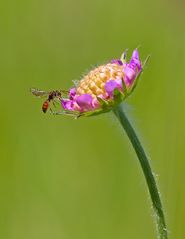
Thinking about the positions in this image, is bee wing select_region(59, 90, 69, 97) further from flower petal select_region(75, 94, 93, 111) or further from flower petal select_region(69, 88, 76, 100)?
flower petal select_region(75, 94, 93, 111)

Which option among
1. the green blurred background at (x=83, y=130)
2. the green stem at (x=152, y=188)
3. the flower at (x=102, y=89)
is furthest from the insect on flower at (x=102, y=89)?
the green blurred background at (x=83, y=130)

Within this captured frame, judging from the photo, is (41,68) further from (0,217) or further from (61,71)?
(0,217)

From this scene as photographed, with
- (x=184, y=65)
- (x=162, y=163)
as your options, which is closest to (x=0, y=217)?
(x=162, y=163)

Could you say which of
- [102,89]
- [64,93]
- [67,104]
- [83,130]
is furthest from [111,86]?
[83,130]

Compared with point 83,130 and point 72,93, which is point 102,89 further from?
point 83,130

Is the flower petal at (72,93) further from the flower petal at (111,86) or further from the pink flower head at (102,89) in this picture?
the flower petal at (111,86)

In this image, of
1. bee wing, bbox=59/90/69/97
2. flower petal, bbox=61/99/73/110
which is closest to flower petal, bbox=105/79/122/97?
flower petal, bbox=61/99/73/110
